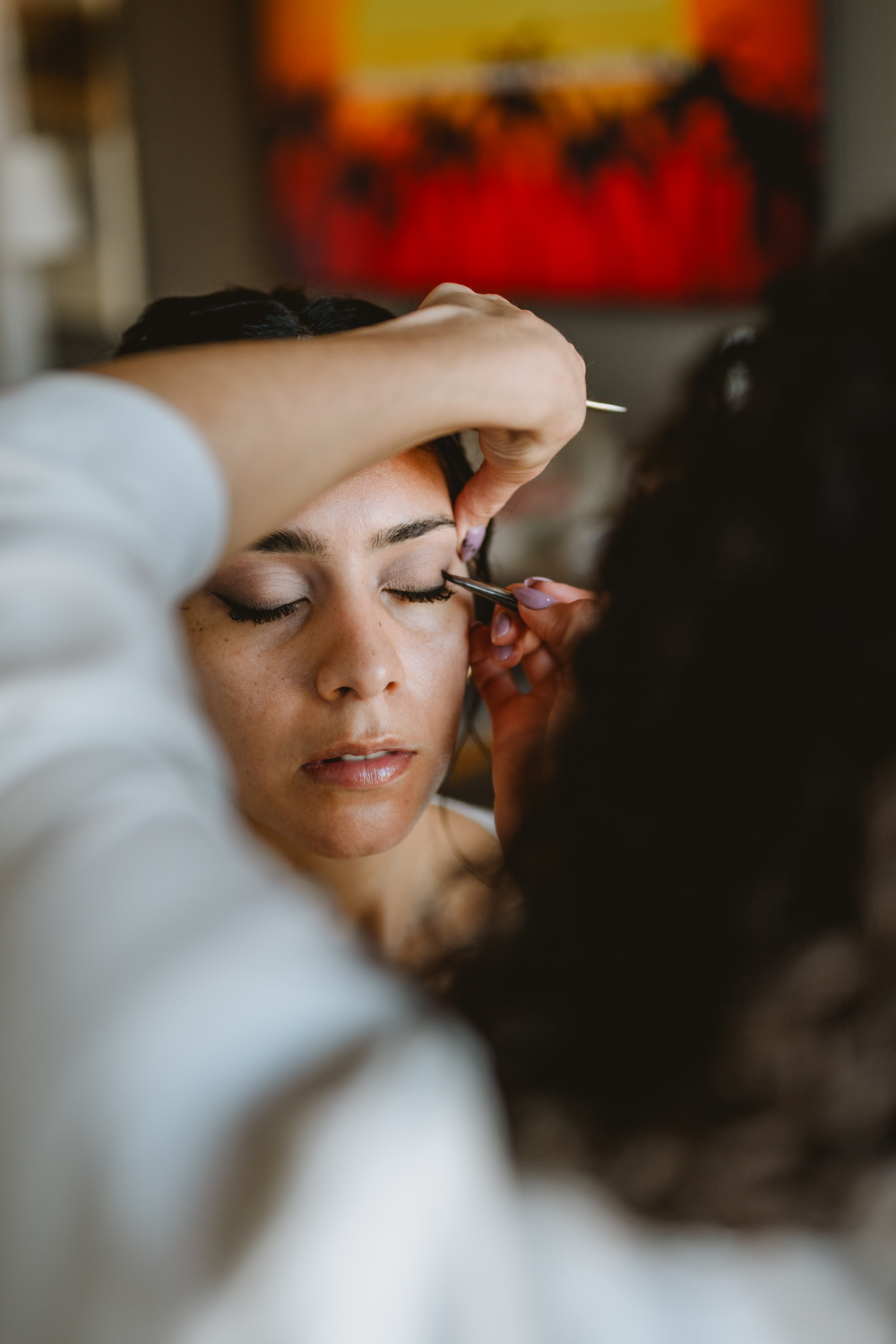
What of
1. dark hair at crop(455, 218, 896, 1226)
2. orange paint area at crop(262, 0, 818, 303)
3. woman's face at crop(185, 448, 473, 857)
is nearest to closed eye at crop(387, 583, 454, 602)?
woman's face at crop(185, 448, 473, 857)

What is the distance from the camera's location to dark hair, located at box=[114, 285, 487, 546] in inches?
40.4

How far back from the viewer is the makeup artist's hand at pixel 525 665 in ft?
3.05

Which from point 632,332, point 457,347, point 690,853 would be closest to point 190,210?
point 632,332

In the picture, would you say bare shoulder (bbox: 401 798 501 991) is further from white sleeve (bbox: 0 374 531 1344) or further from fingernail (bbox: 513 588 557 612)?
white sleeve (bbox: 0 374 531 1344)

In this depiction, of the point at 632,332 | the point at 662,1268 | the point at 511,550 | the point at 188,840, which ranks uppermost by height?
the point at 188,840

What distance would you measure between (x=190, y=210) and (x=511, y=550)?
7.12 ft

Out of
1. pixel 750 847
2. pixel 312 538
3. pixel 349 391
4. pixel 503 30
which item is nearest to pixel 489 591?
pixel 312 538

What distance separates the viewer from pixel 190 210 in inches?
171

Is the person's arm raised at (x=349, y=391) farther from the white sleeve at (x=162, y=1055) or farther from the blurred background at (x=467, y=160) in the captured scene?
the blurred background at (x=467, y=160)

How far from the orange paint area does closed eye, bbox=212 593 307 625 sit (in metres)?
2.20

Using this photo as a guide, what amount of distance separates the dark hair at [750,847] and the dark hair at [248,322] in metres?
0.66

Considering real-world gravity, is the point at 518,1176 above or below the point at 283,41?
below

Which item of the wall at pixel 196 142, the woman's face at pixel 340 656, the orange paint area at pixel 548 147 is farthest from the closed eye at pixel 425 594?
the wall at pixel 196 142

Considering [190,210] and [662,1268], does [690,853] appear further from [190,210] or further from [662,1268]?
[190,210]
